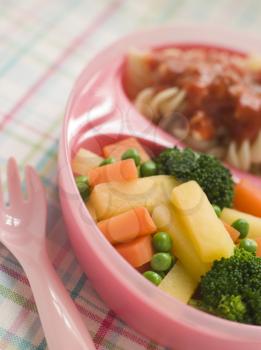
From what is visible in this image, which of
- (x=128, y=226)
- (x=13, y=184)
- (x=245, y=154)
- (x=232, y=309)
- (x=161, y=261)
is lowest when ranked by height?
(x=245, y=154)

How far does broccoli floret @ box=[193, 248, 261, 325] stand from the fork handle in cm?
41

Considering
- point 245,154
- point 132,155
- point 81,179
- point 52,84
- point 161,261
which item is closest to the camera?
point 161,261

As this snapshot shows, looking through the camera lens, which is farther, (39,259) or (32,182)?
(32,182)

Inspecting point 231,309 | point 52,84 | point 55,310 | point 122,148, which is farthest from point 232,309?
point 52,84

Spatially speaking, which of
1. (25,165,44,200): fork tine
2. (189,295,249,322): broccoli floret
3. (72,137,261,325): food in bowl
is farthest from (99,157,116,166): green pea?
(189,295,249,322): broccoli floret

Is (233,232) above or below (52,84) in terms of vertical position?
below

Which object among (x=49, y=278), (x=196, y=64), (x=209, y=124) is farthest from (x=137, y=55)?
(x=49, y=278)

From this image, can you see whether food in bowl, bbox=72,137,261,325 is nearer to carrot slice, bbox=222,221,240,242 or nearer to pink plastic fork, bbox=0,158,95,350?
carrot slice, bbox=222,221,240,242

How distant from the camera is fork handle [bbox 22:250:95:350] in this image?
170 centimetres

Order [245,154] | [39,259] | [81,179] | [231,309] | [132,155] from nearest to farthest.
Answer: [231,309]
[39,259]
[81,179]
[132,155]
[245,154]

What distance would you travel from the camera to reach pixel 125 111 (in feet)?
8.11

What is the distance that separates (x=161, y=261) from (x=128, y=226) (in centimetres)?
17

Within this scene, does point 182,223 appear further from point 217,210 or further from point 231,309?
point 231,309

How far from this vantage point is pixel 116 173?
2027 mm
